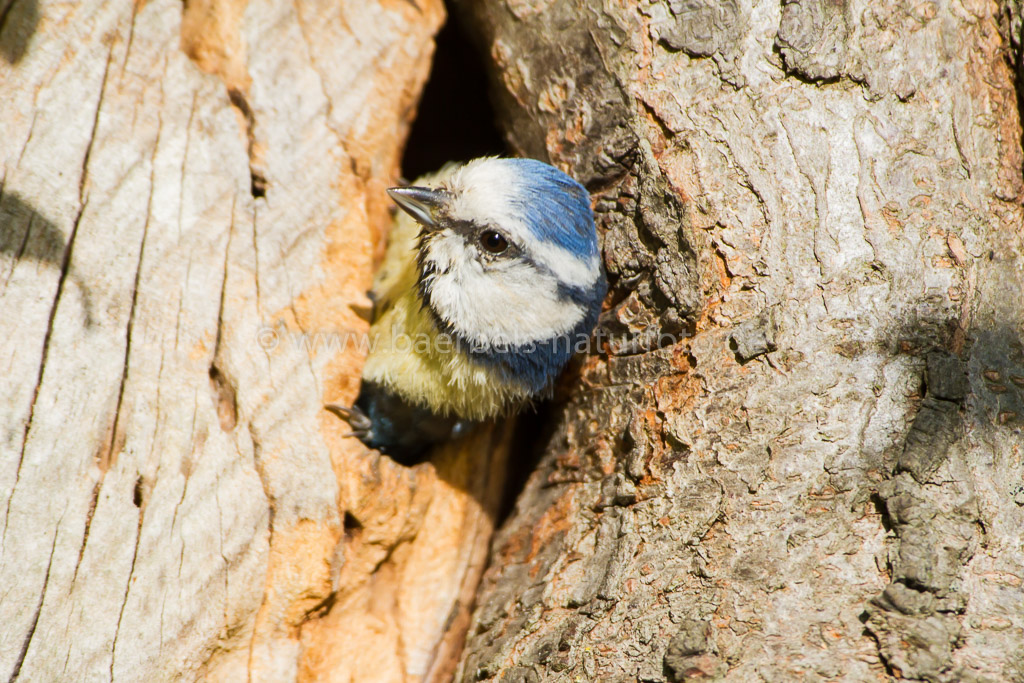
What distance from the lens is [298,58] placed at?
2836 millimetres

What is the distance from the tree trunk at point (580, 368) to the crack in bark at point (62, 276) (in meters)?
0.01

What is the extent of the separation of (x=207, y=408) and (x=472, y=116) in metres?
2.35

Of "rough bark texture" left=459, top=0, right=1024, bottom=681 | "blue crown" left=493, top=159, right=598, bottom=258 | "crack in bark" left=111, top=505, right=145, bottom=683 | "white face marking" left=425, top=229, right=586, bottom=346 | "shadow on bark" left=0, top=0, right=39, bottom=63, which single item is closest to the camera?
"rough bark texture" left=459, top=0, right=1024, bottom=681

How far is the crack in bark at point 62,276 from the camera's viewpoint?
2041mm

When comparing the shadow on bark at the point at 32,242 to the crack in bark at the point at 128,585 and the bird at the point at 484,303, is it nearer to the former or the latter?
Result: the crack in bark at the point at 128,585

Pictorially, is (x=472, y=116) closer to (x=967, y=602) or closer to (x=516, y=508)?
(x=516, y=508)

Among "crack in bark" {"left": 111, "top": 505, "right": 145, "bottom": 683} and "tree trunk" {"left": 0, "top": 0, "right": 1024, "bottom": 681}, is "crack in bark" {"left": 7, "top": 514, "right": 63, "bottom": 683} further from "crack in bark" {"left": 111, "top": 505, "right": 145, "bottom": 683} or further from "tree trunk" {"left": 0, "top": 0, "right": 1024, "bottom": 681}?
"crack in bark" {"left": 111, "top": 505, "right": 145, "bottom": 683}

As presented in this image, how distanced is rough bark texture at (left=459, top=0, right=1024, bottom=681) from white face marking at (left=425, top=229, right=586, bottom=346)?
25cm

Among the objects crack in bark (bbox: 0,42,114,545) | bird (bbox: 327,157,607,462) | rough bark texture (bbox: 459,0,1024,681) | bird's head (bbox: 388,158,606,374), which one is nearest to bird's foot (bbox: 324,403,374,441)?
bird (bbox: 327,157,607,462)

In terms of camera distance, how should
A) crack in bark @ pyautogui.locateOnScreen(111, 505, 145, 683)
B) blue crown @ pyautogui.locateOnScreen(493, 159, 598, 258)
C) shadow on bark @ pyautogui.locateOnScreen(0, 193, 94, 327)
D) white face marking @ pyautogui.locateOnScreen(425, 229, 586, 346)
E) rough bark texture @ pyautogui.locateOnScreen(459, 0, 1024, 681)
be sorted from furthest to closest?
white face marking @ pyautogui.locateOnScreen(425, 229, 586, 346) → blue crown @ pyautogui.locateOnScreen(493, 159, 598, 258) → shadow on bark @ pyautogui.locateOnScreen(0, 193, 94, 327) → crack in bark @ pyautogui.locateOnScreen(111, 505, 145, 683) → rough bark texture @ pyautogui.locateOnScreen(459, 0, 1024, 681)

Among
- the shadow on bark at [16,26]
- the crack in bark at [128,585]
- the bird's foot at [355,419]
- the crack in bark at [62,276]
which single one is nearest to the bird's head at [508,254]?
the bird's foot at [355,419]

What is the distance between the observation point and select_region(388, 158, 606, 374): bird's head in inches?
100

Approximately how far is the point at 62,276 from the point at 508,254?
148cm

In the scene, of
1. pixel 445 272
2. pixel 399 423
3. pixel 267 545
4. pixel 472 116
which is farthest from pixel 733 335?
pixel 472 116
